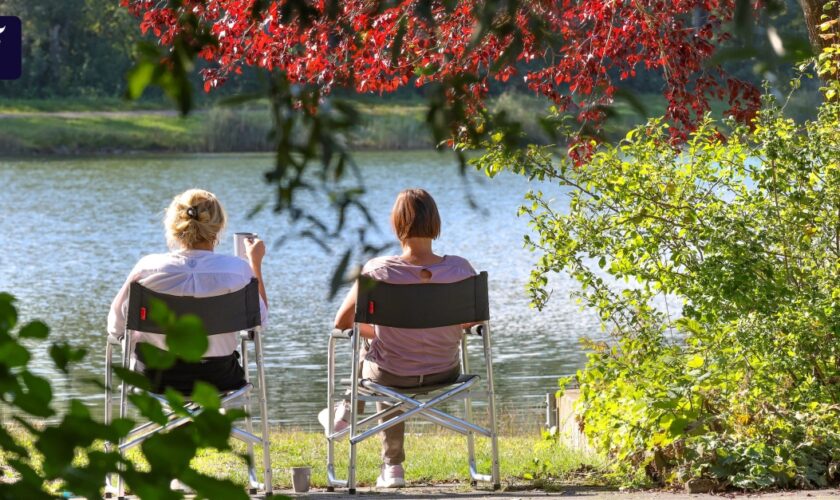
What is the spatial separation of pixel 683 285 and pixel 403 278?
957 mm

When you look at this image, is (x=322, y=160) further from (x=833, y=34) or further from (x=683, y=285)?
(x=833, y=34)

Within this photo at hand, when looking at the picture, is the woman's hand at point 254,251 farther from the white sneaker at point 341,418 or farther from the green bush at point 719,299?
the green bush at point 719,299

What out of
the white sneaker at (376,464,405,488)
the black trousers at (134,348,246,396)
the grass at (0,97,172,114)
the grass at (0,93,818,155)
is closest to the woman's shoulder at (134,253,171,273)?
the black trousers at (134,348,246,396)

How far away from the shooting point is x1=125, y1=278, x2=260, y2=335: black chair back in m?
4.37

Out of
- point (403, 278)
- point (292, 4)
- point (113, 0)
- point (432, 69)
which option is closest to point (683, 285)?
point (403, 278)

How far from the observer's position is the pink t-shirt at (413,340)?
4.83 meters

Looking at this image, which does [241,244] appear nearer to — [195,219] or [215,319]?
[195,219]

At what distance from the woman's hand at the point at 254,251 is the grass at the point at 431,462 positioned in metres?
0.70

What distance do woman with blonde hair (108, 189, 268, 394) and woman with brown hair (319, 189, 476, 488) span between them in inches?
17.0

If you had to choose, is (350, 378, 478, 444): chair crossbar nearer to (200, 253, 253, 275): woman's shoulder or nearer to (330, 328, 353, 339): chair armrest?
(330, 328, 353, 339): chair armrest

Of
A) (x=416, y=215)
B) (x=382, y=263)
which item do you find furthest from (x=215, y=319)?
(x=416, y=215)

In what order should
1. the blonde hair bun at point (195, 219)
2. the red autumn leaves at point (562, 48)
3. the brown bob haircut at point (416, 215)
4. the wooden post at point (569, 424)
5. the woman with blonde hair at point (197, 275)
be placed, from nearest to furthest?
the woman with blonde hair at point (197, 275), the blonde hair bun at point (195, 219), the brown bob haircut at point (416, 215), the wooden post at point (569, 424), the red autumn leaves at point (562, 48)

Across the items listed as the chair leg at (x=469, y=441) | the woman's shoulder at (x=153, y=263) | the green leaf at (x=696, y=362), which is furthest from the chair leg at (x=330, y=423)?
the green leaf at (x=696, y=362)

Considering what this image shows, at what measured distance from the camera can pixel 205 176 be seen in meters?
34.3
